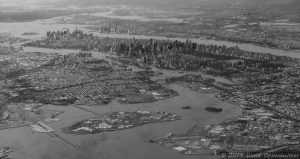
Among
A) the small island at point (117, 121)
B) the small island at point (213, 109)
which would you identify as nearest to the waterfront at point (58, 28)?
the small island at point (213, 109)

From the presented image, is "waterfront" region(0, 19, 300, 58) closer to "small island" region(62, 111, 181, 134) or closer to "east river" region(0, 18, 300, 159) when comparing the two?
"east river" region(0, 18, 300, 159)

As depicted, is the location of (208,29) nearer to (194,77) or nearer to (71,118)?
(194,77)

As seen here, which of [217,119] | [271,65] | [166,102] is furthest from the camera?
[271,65]

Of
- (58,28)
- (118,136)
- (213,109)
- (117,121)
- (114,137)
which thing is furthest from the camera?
(58,28)

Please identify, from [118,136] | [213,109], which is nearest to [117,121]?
[118,136]

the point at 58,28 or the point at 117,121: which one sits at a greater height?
the point at 58,28

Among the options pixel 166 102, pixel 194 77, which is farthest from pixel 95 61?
pixel 166 102

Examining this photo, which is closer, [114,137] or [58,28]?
[114,137]

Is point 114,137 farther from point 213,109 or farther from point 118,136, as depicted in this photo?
point 213,109
